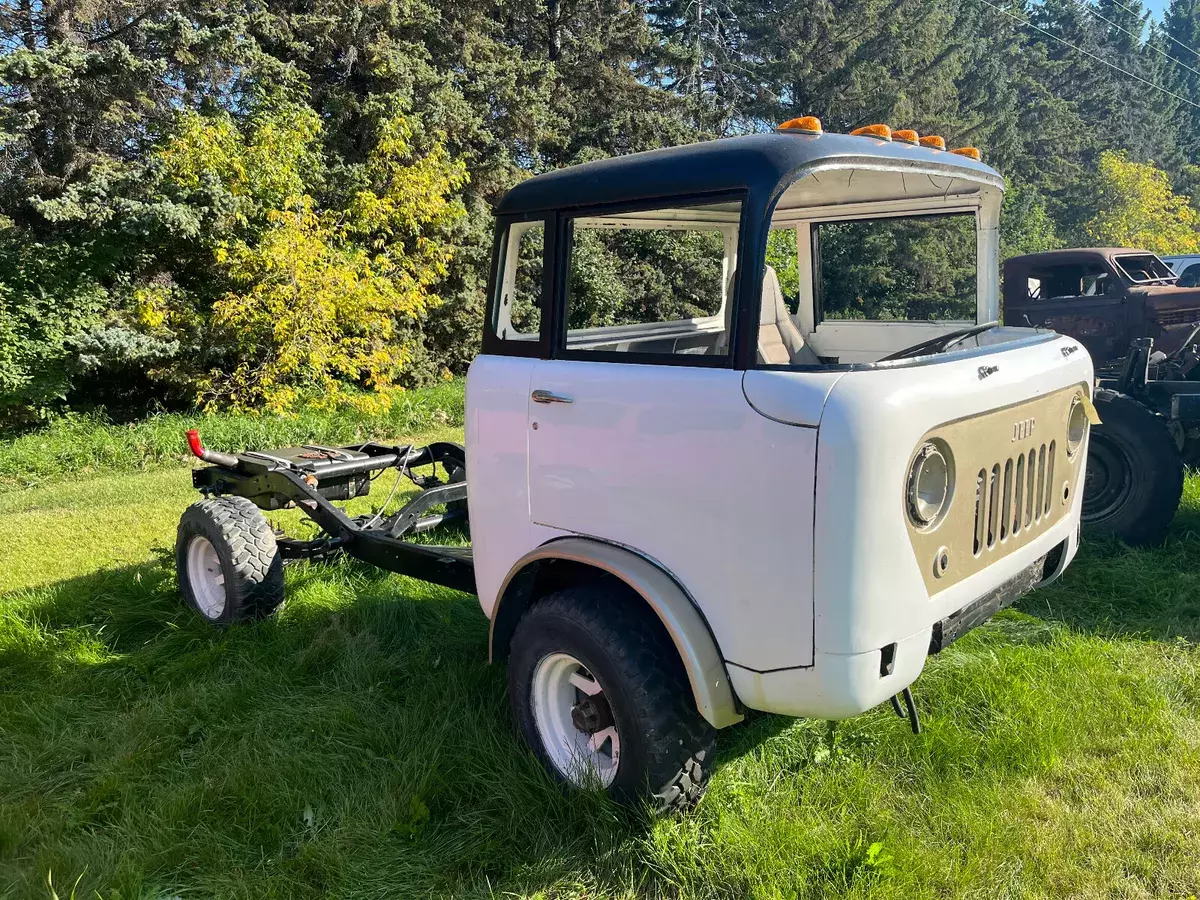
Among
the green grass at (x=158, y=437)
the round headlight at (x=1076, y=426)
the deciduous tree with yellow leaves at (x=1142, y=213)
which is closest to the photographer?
the round headlight at (x=1076, y=426)

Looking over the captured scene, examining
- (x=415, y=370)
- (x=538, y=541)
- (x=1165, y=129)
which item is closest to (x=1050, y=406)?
(x=538, y=541)

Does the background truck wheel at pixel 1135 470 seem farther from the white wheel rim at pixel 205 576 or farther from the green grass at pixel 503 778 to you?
the white wheel rim at pixel 205 576

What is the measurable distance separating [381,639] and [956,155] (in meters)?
3.56

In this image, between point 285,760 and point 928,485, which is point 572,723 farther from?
point 928,485

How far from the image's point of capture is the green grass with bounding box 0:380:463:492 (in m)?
10.7

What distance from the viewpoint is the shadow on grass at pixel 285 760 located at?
2.80 m

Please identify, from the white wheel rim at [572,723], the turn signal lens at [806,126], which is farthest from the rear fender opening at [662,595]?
the turn signal lens at [806,126]

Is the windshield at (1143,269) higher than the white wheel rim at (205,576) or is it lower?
higher

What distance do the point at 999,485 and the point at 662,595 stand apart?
1.21m

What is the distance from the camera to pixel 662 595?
2.62 m

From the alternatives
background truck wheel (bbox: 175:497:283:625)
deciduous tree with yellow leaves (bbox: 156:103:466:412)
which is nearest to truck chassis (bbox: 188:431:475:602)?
background truck wheel (bbox: 175:497:283:625)

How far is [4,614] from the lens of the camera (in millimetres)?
4914

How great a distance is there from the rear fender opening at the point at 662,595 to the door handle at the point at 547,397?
19.6 inches

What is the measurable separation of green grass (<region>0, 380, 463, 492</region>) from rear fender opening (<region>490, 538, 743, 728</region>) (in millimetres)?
8771
